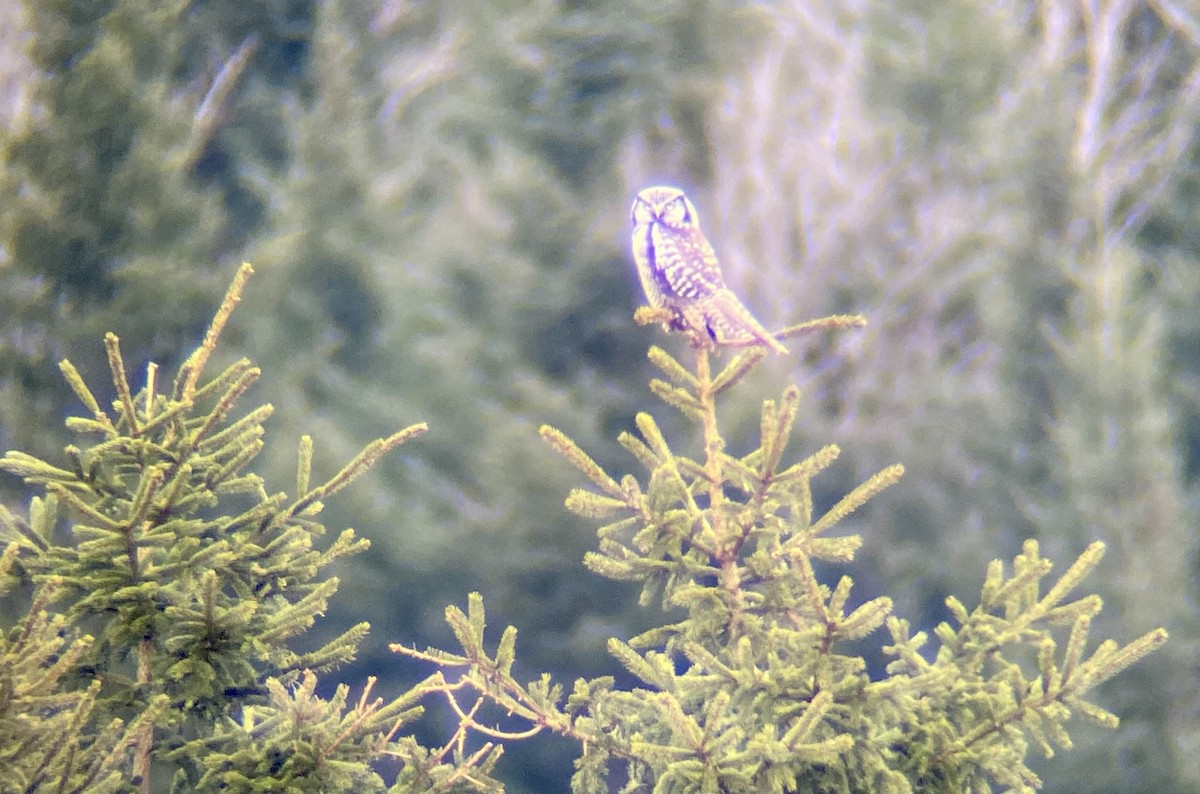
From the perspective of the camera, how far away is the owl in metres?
3.02

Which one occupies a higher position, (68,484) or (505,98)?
(505,98)

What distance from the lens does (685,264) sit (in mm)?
3254

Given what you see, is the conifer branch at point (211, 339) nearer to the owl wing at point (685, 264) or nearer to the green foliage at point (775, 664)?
the green foliage at point (775, 664)

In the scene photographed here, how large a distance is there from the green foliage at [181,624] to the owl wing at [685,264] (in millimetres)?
1173

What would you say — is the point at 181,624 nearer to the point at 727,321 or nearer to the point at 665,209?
the point at 727,321

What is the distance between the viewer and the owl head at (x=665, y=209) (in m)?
3.44

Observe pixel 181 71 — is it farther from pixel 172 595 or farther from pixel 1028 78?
pixel 172 595

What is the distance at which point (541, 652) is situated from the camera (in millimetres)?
10211

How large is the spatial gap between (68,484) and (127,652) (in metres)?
0.40

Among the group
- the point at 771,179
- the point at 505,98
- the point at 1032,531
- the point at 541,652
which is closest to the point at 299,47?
the point at 505,98

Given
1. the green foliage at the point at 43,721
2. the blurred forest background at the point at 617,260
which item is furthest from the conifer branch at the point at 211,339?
the blurred forest background at the point at 617,260

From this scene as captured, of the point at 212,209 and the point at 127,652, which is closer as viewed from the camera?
the point at 127,652

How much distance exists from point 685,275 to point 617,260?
8.10 meters

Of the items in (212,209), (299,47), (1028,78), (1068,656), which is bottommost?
(1068,656)
